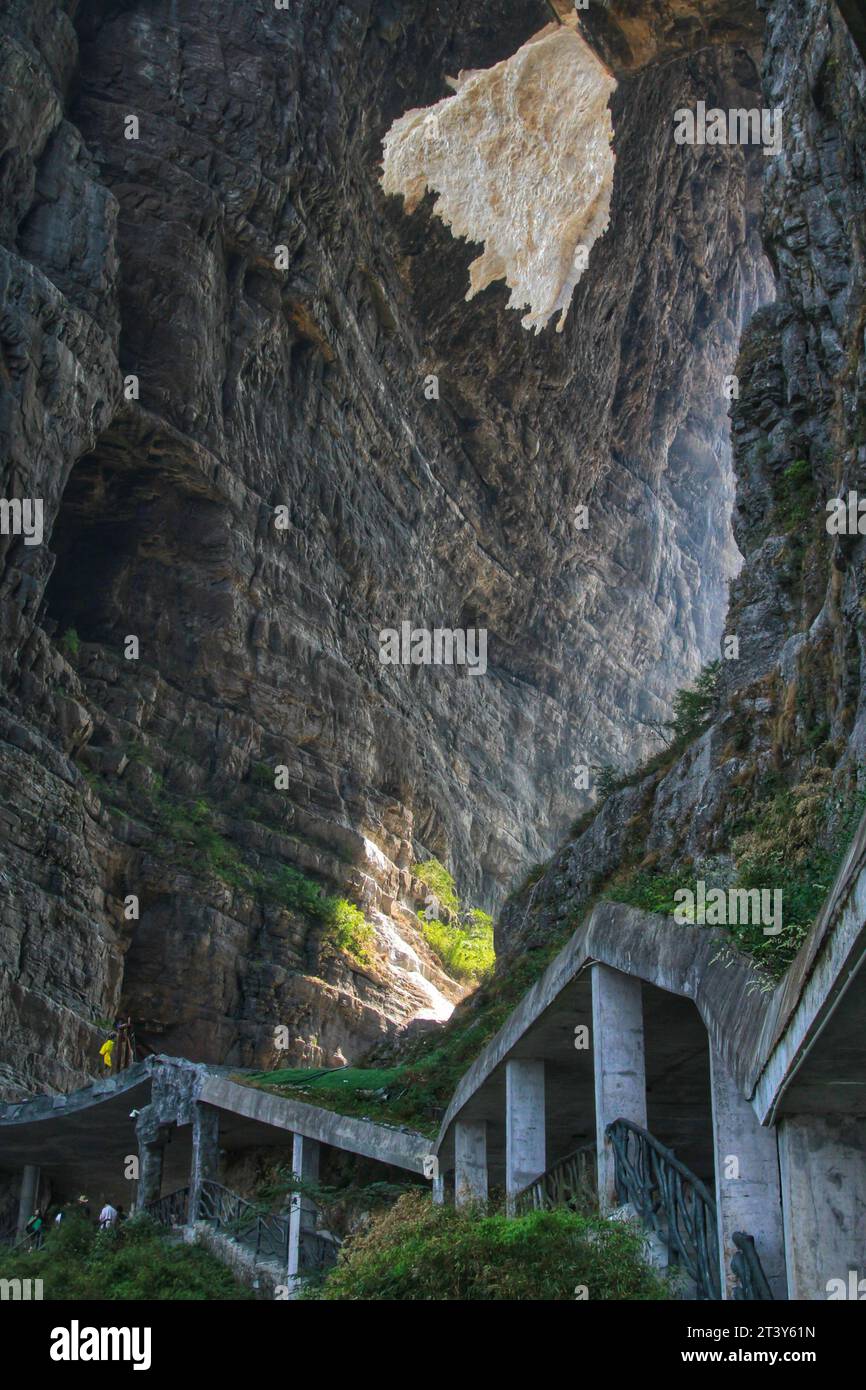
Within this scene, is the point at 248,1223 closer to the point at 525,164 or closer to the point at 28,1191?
the point at 28,1191

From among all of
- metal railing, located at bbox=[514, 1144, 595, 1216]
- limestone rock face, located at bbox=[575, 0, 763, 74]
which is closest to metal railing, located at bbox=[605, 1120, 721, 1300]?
metal railing, located at bbox=[514, 1144, 595, 1216]

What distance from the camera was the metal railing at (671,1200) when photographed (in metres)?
8.84

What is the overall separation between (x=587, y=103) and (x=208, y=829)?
3135cm

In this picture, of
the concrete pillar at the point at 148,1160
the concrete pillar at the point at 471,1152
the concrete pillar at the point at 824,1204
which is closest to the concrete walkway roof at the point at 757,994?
the concrete pillar at the point at 824,1204

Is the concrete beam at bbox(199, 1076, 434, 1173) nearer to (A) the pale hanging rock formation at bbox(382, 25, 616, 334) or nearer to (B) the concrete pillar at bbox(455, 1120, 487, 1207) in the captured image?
(B) the concrete pillar at bbox(455, 1120, 487, 1207)

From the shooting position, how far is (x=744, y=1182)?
8.46m

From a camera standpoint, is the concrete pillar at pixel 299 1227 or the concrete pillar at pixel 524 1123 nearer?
the concrete pillar at pixel 524 1123

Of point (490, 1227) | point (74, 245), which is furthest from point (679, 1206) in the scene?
point (74, 245)

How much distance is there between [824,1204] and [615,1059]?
128 inches

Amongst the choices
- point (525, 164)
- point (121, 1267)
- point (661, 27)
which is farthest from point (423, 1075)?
point (525, 164)

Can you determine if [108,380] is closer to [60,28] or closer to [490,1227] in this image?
[60,28]

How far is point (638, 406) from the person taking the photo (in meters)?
63.1

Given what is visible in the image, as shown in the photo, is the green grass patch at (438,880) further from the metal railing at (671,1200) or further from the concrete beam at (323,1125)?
the metal railing at (671,1200)

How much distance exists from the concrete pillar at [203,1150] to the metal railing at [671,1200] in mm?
13055
